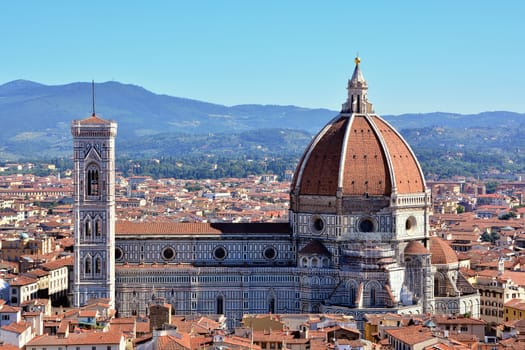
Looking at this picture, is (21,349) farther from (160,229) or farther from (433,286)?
(433,286)

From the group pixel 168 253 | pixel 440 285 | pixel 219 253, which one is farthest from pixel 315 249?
pixel 168 253

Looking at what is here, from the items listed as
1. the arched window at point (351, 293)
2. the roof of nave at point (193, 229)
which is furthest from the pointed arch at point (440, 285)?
the roof of nave at point (193, 229)

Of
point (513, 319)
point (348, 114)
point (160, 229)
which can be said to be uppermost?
point (348, 114)

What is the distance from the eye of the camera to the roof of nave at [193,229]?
244 ft

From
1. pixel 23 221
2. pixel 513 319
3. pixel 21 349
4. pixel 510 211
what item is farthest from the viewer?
pixel 510 211

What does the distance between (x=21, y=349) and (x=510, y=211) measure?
109 meters

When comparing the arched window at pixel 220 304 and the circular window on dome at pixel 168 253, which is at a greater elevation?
the circular window on dome at pixel 168 253

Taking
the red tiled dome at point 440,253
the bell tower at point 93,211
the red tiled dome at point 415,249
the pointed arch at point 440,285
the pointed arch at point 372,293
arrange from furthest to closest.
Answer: the red tiled dome at point 440,253 < the pointed arch at point 440,285 < the red tiled dome at point 415,249 < the bell tower at point 93,211 < the pointed arch at point 372,293

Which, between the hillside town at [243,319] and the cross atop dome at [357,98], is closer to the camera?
the hillside town at [243,319]

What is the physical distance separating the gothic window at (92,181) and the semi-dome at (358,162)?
38.4 feet

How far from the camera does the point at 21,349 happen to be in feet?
169

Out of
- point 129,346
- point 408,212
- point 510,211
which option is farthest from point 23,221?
point 129,346

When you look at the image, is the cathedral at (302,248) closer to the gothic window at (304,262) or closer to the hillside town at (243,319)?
the gothic window at (304,262)

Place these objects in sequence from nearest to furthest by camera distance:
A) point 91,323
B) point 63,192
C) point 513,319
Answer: point 91,323
point 513,319
point 63,192
